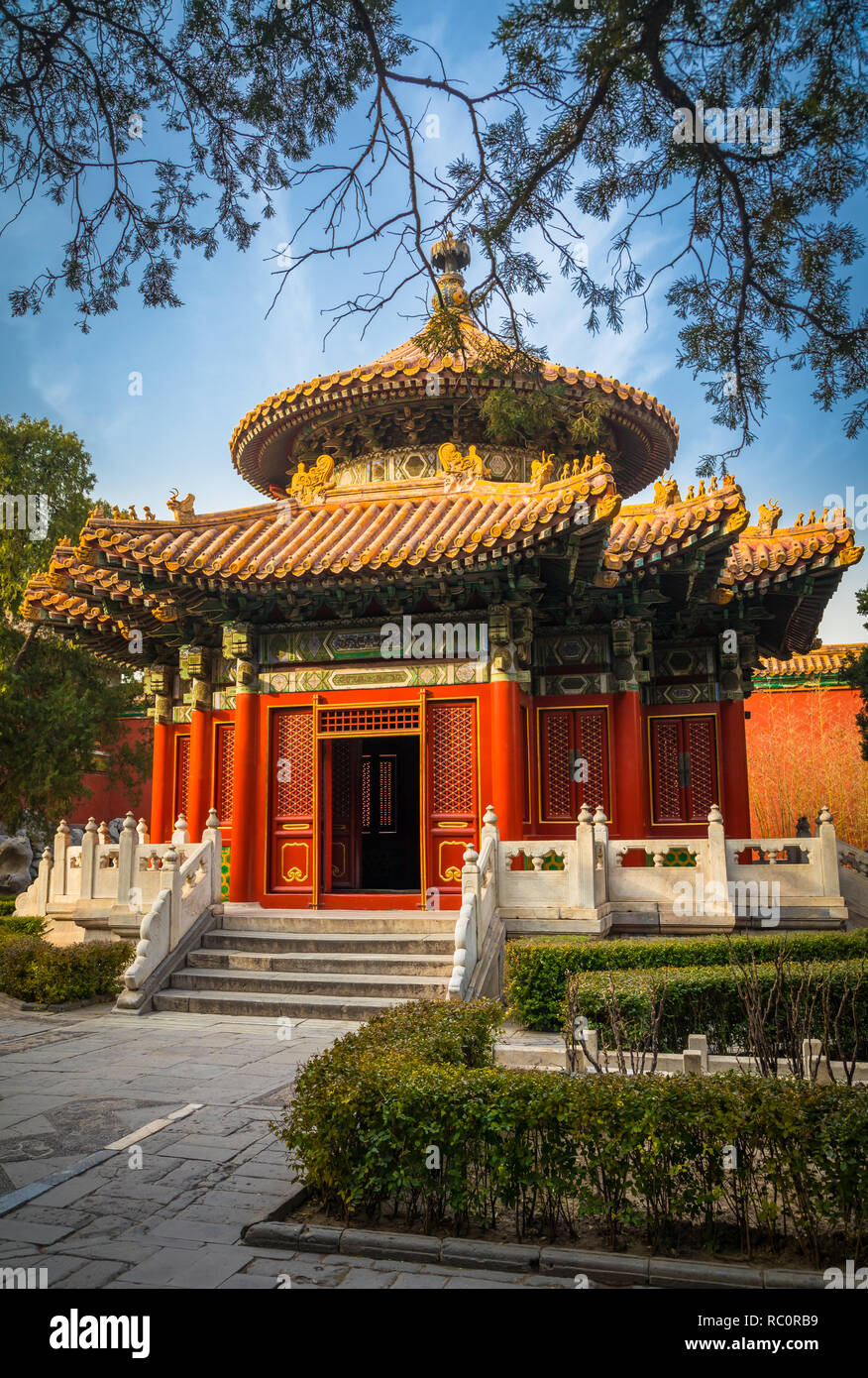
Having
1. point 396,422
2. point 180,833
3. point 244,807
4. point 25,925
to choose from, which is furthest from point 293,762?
point 396,422

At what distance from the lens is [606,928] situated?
33.1 ft

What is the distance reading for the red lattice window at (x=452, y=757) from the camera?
38.9 ft

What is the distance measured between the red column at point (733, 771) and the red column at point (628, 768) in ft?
4.18

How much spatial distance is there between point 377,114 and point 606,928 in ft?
25.2

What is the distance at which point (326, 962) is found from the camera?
10.2m

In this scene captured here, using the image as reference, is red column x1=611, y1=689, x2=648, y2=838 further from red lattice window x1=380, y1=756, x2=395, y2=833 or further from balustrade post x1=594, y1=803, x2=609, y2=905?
red lattice window x1=380, y1=756, x2=395, y2=833

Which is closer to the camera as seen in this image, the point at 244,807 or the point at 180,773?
the point at 244,807

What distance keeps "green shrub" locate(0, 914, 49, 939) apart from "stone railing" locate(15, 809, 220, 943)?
136 mm

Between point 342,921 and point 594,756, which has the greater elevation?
point 594,756

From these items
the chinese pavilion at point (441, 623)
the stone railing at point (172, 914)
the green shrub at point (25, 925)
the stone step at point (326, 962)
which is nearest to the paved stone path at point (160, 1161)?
the stone railing at point (172, 914)

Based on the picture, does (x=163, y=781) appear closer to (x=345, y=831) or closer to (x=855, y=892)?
(x=345, y=831)

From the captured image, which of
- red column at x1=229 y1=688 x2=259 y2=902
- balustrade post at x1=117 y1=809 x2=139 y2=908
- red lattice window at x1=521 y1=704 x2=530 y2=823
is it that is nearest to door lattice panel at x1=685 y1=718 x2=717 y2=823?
red lattice window at x1=521 y1=704 x2=530 y2=823

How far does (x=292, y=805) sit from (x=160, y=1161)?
7.22 m

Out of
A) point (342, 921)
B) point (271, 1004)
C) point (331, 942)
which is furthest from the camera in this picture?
point (342, 921)
